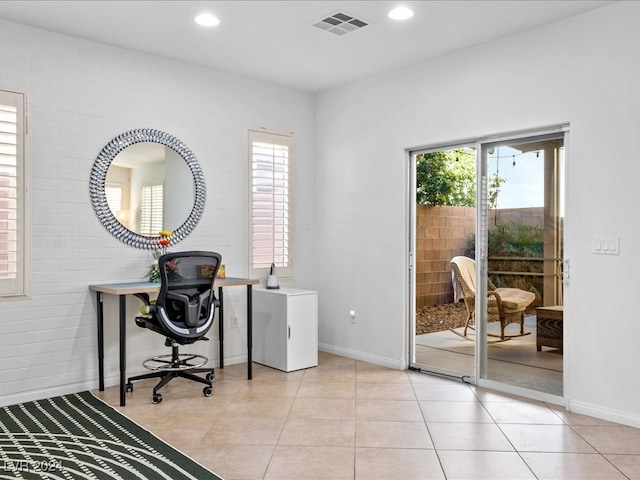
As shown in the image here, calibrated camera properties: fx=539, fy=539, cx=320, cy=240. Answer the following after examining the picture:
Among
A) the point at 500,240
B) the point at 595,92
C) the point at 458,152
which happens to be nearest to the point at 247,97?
the point at 458,152

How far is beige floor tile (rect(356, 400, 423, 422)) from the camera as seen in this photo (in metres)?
3.56

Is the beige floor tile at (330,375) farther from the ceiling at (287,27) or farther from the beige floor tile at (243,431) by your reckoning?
the ceiling at (287,27)

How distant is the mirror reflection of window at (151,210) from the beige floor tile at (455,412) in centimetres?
257

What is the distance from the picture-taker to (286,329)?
15.7 feet

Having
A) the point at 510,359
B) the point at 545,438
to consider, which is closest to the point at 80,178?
the point at 510,359

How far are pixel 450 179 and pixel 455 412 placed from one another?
6.47 feet

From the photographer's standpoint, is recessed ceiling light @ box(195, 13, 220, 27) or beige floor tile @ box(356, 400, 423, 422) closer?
beige floor tile @ box(356, 400, 423, 422)

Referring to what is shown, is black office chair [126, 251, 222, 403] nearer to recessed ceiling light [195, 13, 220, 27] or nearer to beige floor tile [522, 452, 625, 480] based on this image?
recessed ceiling light [195, 13, 220, 27]

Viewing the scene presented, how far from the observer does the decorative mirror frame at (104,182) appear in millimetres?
4250

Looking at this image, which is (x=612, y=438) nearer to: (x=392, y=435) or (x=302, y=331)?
(x=392, y=435)

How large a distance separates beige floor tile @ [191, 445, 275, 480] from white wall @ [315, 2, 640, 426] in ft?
7.16

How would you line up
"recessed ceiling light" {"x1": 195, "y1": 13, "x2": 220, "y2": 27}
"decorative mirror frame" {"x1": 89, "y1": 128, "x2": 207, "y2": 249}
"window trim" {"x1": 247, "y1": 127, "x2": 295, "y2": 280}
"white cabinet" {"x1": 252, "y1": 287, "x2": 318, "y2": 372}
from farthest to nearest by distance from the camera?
"window trim" {"x1": 247, "y1": 127, "x2": 295, "y2": 280}
"white cabinet" {"x1": 252, "y1": 287, "x2": 318, "y2": 372}
"decorative mirror frame" {"x1": 89, "y1": 128, "x2": 207, "y2": 249}
"recessed ceiling light" {"x1": 195, "y1": 13, "x2": 220, "y2": 27}

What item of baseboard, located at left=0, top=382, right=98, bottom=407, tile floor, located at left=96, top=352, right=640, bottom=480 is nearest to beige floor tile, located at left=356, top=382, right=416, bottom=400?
tile floor, located at left=96, top=352, right=640, bottom=480

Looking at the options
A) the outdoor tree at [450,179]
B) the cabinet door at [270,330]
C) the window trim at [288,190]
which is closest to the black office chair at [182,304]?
the cabinet door at [270,330]
